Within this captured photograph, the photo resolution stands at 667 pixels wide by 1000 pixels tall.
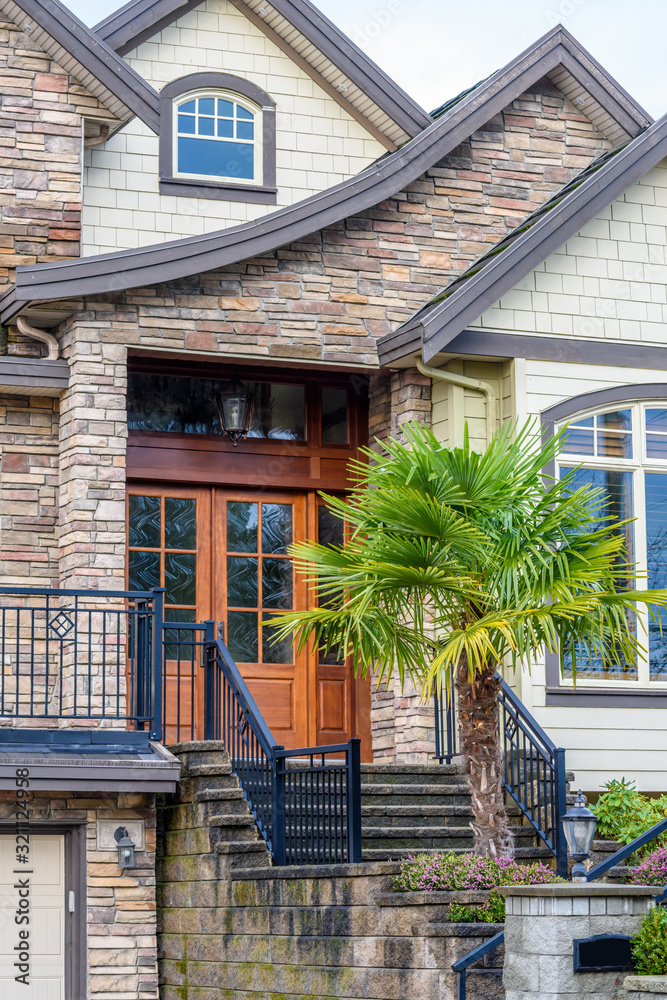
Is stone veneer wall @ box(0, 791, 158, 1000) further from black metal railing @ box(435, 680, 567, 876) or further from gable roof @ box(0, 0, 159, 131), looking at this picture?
gable roof @ box(0, 0, 159, 131)

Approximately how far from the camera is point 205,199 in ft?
40.9

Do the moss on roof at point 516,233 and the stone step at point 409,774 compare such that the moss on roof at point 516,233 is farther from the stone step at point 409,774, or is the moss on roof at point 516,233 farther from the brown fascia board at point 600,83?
the stone step at point 409,774

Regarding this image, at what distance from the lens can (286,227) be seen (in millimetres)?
11188

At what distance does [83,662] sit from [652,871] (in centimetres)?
424

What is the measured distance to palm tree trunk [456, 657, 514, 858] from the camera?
320 inches

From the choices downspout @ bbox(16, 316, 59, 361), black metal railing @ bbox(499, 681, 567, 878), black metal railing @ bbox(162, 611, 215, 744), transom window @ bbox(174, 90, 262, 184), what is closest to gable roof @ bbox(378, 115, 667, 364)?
transom window @ bbox(174, 90, 262, 184)

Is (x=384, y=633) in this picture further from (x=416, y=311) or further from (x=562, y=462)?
(x=416, y=311)

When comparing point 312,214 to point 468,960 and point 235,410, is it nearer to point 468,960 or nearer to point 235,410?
point 235,410

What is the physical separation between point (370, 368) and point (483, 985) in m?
5.58

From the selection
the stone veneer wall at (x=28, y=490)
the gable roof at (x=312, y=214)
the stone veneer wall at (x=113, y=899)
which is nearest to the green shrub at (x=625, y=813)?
the stone veneer wall at (x=113, y=899)

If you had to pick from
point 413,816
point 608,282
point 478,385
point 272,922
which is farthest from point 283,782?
point 608,282

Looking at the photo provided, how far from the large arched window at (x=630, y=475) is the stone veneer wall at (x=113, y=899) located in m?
3.69

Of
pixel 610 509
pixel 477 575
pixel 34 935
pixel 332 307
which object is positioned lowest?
pixel 34 935

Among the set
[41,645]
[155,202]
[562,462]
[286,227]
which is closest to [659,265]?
[562,462]
